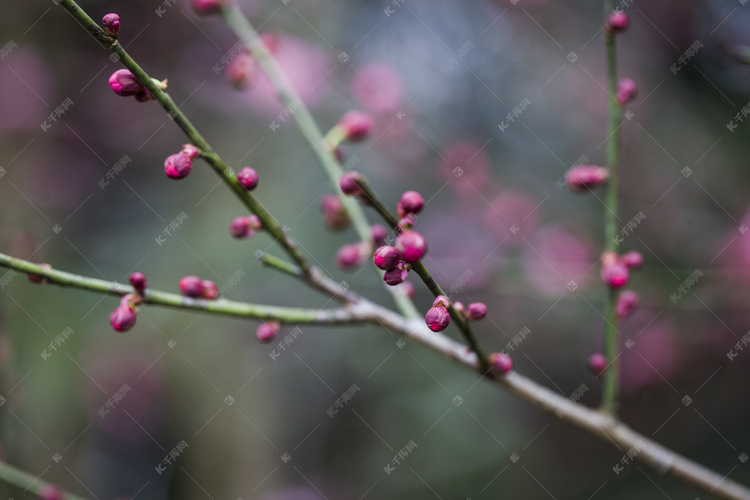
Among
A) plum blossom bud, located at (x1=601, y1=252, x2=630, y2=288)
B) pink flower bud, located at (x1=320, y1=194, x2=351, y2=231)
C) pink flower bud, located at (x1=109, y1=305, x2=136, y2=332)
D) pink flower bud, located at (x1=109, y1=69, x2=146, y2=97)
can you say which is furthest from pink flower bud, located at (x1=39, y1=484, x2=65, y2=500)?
plum blossom bud, located at (x1=601, y1=252, x2=630, y2=288)

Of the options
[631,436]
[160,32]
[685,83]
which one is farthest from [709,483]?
[160,32]

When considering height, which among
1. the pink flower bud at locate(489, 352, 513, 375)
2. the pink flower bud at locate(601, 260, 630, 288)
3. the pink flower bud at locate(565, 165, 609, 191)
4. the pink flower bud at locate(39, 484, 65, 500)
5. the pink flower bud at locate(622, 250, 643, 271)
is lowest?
the pink flower bud at locate(39, 484, 65, 500)

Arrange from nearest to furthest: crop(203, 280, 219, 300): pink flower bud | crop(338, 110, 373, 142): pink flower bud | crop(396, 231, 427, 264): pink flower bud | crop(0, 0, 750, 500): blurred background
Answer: crop(396, 231, 427, 264): pink flower bud, crop(203, 280, 219, 300): pink flower bud, crop(338, 110, 373, 142): pink flower bud, crop(0, 0, 750, 500): blurred background

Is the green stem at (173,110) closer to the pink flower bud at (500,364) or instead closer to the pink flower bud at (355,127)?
the pink flower bud at (500,364)

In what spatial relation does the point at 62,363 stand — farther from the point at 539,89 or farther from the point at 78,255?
the point at 539,89

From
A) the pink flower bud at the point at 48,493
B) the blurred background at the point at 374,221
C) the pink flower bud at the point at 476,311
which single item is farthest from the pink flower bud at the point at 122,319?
the blurred background at the point at 374,221

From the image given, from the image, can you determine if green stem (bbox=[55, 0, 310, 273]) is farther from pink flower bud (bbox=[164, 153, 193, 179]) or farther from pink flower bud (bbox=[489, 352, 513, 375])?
pink flower bud (bbox=[489, 352, 513, 375])

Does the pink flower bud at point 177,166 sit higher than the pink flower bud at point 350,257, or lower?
higher
